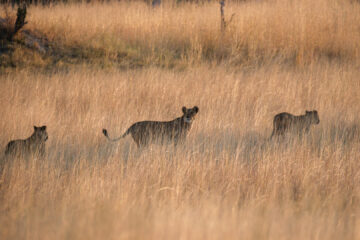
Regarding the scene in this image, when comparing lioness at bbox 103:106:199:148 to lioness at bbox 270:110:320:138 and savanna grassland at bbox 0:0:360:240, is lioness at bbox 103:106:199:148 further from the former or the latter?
lioness at bbox 270:110:320:138

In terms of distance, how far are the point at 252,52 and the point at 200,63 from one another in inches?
57.5

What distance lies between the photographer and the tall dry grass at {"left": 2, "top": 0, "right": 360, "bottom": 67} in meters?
10.7

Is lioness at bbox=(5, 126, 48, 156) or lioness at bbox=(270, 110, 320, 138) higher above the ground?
lioness at bbox=(270, 110, 320, 138)

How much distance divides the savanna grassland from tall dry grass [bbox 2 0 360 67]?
0.05m

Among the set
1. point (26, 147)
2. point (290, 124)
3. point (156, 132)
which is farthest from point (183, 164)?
point (290, 124)

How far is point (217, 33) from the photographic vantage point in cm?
1142

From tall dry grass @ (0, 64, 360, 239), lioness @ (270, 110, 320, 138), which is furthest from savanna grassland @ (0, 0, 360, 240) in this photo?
lioness @ (270, 110, 320, 138)

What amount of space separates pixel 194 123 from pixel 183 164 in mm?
2059

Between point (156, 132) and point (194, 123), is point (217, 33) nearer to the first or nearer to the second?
point (194, 123)

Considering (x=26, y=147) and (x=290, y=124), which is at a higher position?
(x=290, y=124)

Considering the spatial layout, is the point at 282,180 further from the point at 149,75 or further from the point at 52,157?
the point at 149,75

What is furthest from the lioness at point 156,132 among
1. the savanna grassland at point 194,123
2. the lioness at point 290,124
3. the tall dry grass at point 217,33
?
the tall dry grass at point 217,33

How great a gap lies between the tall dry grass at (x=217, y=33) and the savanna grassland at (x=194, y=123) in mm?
47

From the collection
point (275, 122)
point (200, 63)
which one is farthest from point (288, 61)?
point (275, 122)
